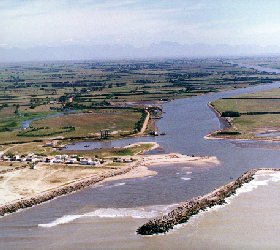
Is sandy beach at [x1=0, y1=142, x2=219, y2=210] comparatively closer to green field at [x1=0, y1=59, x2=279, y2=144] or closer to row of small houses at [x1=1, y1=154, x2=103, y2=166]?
row of small houses at [x1=1, y1=154, x2=103, y2=166]

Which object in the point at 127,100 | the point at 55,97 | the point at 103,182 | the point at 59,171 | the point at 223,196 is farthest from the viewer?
the point at 55,97

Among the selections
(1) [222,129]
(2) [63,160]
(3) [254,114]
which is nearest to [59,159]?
(2) [63,160]

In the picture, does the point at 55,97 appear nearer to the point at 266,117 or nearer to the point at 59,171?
the point at 266,117

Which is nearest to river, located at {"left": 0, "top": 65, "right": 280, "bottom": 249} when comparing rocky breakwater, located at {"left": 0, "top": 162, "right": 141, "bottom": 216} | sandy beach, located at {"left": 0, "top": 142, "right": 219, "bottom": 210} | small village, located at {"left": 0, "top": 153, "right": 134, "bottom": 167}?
rocky breakwater, located at {"left": 0, "top": 162, "right": 141, "bottom": 216}

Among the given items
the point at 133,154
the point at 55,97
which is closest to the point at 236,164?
the point at 133,154

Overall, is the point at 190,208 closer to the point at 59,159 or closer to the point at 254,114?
the point at 59,159

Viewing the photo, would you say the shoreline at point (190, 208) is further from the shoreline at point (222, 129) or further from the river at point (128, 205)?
the shoreline at point (222, 129)
